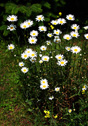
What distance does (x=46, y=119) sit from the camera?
9.73ft

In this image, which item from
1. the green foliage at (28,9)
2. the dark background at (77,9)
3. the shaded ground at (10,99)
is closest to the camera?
the shaded ground at (10,99)

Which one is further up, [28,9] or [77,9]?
[77,9]

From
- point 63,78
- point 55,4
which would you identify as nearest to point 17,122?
point 63,78

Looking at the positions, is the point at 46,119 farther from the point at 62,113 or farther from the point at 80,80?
the point at 80,80

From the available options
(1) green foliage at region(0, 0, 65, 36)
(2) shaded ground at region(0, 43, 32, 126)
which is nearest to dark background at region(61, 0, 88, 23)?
(1) green foliage at region(0, 0, 65, 36)

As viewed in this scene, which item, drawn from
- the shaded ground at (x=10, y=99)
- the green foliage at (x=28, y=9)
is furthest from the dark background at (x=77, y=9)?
the shaded ground at (x=10, y=99)

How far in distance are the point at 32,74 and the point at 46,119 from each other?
760 mm

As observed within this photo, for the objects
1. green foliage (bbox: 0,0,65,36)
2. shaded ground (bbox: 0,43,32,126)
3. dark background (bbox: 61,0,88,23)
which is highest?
dark background (bbox: 61,0,88,23)

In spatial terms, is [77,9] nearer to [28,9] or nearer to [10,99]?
[28,9]

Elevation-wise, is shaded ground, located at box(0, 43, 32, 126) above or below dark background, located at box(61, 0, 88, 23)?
below

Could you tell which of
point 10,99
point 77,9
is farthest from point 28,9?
point 10,99

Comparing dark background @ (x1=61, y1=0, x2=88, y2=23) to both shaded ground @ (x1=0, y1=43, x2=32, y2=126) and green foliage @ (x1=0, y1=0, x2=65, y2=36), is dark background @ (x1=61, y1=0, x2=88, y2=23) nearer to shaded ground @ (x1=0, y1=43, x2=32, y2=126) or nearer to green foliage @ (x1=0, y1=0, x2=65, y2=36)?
green foliage @ (x1=0, y1=0, x2=65, y2=36)

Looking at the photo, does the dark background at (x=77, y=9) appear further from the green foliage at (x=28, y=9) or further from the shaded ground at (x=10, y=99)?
the shaded ground at (x=10, y=99)

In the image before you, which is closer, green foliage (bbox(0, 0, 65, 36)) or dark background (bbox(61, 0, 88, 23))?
green foliage (bbox(0, 0, 65, 36))
